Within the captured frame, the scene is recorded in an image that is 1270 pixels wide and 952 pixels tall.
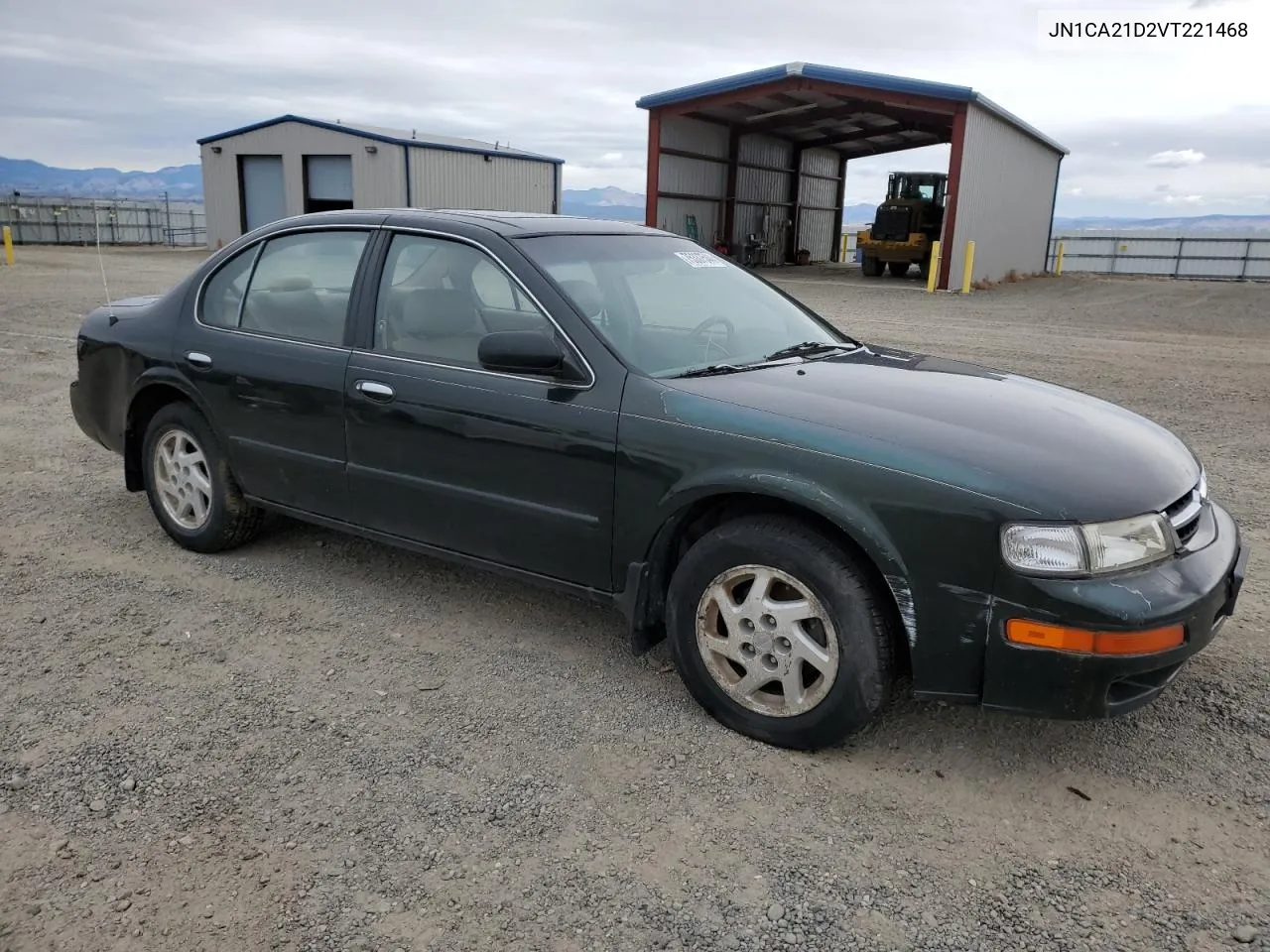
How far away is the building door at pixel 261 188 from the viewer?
32.6 m

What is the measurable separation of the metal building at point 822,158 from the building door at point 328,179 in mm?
9908

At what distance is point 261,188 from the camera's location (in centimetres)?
3300

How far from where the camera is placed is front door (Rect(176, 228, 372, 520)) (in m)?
4.16

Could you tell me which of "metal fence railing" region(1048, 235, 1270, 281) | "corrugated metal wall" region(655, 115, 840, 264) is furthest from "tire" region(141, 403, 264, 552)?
"metal fence railing" region(1048, 235, 1270, 281)

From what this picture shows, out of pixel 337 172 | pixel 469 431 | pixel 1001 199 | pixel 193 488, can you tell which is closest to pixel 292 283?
pixel 193 488

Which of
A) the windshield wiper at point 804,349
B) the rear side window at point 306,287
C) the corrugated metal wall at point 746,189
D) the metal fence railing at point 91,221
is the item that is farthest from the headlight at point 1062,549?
the metal fence railing at point 91,221

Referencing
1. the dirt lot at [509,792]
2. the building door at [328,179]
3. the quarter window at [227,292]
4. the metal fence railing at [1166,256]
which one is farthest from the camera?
the metal fence railing at [1166,256]

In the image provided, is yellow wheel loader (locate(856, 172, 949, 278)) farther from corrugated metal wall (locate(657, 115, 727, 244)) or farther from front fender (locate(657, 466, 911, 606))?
front fender (locate(657, 466, 911, 606))

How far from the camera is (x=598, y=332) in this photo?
11.6 feet

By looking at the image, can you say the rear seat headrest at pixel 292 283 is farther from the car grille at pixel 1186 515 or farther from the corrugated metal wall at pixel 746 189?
the corrugated metal wall at pixel 746 189

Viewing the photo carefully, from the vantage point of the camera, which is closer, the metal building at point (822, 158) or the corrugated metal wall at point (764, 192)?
the metal building at point (822, 158)

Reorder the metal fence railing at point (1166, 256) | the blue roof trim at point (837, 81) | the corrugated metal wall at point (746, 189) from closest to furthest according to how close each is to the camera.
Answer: the blue roof trim at point (837, 81) → the corrugated metal wall at point (746, 189) → the metal fence railing at point (1166, 256)

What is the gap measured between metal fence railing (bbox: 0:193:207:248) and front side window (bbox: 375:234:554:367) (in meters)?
37.4

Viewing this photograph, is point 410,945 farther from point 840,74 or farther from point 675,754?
point 840,74
